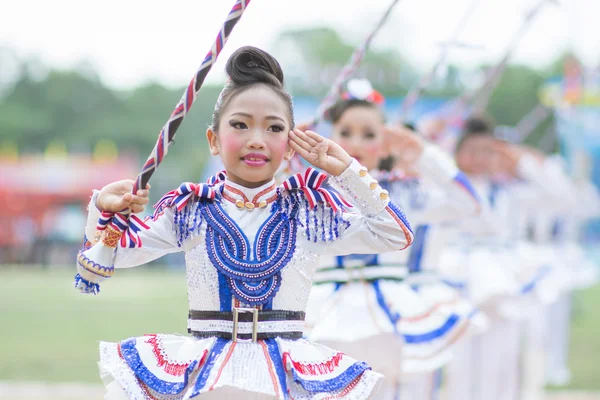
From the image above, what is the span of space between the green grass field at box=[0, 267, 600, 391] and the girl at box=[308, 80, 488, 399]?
13.8 feet

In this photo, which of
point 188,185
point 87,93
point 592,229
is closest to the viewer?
point 188,185

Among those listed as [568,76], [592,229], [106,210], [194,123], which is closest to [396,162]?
[106,210]

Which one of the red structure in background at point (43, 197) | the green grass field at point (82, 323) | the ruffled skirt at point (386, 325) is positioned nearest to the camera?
the ruffled skirt at point (386, 325)

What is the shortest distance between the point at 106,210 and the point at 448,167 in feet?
8.33

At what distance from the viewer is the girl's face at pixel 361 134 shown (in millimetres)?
4844

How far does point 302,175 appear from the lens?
3537 millimetres

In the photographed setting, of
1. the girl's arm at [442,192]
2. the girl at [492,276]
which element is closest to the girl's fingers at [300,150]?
the girl's arm at [442,192]

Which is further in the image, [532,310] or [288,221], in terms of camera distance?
[532,310]

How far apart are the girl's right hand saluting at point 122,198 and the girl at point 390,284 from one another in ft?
4.92

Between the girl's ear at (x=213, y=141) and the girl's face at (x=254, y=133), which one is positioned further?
the girl's ear at (x=213, y=141)

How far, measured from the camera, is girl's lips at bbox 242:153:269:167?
3422 mm

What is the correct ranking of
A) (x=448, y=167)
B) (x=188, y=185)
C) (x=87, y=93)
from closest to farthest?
(x=188, y=185)
(x=448, y=167)
(x=87, y=93)

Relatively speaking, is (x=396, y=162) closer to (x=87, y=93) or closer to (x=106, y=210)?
(x=106, y=210)

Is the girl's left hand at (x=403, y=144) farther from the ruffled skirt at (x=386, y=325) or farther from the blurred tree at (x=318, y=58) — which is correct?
the blurred tree at (x=318, y=58)
